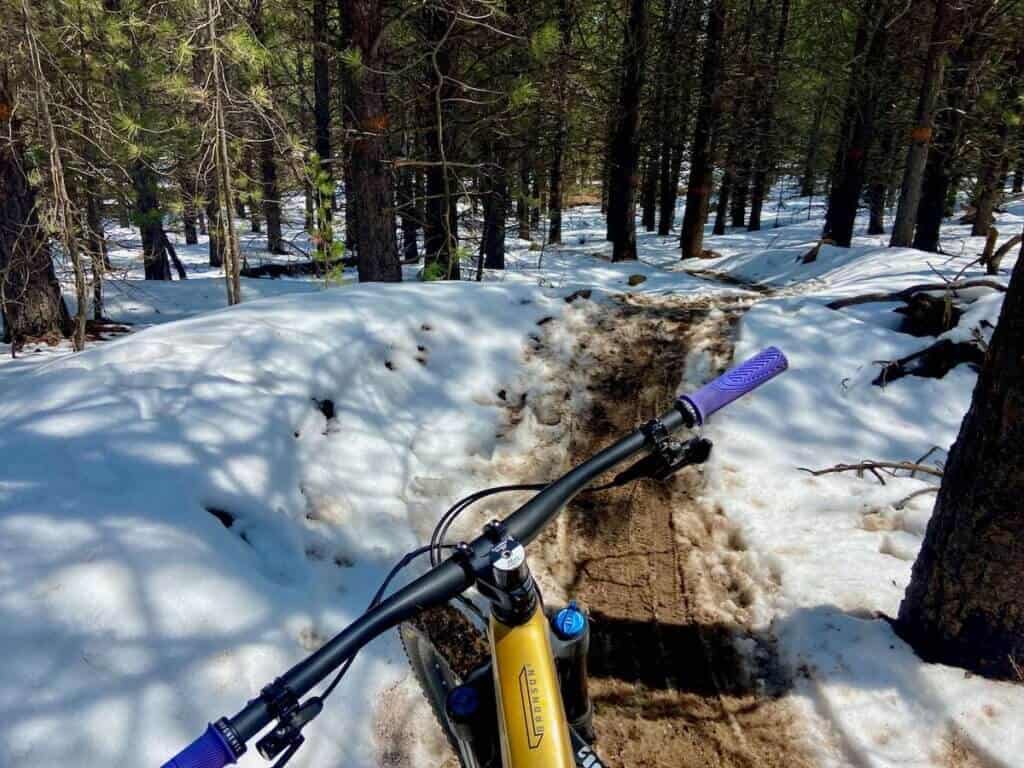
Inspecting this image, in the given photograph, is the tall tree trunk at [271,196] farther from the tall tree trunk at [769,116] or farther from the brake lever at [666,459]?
the brake lever at [666,459]

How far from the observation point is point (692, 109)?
15250 mm

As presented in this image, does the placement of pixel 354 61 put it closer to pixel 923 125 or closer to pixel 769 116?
pixel 923 125

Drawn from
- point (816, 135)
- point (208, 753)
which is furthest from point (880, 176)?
point (208, 753)

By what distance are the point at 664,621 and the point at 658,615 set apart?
0.05 meters

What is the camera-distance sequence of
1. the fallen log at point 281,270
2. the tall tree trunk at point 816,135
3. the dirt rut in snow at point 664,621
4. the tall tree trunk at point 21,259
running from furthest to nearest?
1. the fallen log at point 281,270
2. the tall tree trunk at point 816,135
3. the tall tree trunk at point 21,259
4. the dirt rut in snow at point 664,621

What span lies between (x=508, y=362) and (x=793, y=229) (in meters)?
25.0

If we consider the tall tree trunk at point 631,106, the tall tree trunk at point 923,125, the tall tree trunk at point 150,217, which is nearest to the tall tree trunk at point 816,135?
the tall tree trunk at point 923,125

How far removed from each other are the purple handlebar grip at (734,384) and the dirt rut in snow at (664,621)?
1647mm

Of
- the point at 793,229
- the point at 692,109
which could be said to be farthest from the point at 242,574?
the point at 793,229

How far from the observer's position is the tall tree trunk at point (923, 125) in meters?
11.1

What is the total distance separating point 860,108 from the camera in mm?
14742

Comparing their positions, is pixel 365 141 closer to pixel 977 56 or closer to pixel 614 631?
pixel 614 631

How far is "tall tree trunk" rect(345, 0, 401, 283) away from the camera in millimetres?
7191

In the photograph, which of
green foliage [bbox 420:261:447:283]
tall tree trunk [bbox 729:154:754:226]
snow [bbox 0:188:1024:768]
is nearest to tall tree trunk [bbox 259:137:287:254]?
green foliage [bbox 420:261:447:283]
